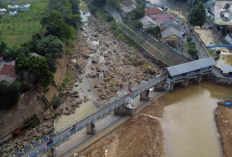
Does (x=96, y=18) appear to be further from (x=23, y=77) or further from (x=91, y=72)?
(x=23, y=77)

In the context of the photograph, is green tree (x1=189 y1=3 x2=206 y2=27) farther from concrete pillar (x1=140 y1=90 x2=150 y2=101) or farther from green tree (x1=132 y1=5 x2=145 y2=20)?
concrete pillar (x1=140 y1=90 x2=150 y2=101)

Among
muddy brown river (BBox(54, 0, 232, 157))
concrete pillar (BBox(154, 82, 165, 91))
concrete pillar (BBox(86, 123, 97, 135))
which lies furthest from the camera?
concrete pillar (BBox(154, 82, 165, 91))

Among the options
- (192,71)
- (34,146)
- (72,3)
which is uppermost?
(72,3)

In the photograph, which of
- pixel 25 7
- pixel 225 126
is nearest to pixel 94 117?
pixel 225 126

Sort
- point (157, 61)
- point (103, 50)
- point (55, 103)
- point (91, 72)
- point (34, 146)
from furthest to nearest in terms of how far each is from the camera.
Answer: point (103, 50) < point (157, 61) < point (91, 72) < point (55, 103) < point (34, 146)

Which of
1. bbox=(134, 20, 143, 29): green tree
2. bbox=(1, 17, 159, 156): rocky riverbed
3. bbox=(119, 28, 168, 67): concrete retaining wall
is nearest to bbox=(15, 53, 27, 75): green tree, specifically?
bbox=(1, 17, 159, 156): rocky riverbed

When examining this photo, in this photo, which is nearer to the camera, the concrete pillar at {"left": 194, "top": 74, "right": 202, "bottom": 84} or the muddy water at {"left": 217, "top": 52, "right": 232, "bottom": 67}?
the concrete pillar at {"left": 194, "top": 74, "right": 202, "bottom": 84}

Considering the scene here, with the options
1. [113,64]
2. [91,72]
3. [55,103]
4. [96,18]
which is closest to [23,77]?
[55,103]
